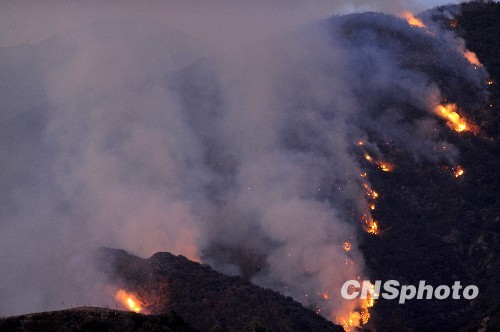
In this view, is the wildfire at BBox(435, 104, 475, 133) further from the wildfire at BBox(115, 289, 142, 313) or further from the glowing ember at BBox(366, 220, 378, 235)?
the wildfire at BBox(115, 289, 142, 313)

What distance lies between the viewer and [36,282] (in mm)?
121312

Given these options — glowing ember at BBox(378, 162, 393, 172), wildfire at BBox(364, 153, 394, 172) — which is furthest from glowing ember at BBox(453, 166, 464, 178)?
glowing ember at BBox(378, 162, 393, 172)

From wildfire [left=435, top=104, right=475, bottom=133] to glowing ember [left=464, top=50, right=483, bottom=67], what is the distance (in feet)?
66.4

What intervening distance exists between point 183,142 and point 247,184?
2603cm

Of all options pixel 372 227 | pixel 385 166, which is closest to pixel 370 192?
pixel 372 227

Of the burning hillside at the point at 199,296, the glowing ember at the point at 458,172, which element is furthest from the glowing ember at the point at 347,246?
the glowing ember at the point at 458,172

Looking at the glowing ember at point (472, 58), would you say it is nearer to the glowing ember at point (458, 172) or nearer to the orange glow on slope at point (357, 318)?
the glowing ember at point (458, 172)

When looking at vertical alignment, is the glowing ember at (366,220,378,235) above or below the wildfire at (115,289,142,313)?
above

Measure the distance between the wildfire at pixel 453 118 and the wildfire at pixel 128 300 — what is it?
8333 centimetres

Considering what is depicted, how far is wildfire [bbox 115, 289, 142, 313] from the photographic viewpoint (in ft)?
351

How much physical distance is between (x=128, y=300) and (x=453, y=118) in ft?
284

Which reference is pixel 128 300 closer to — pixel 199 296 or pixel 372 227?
pixel 199 296

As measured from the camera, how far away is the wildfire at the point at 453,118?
165m

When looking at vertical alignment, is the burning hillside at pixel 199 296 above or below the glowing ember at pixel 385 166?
below
